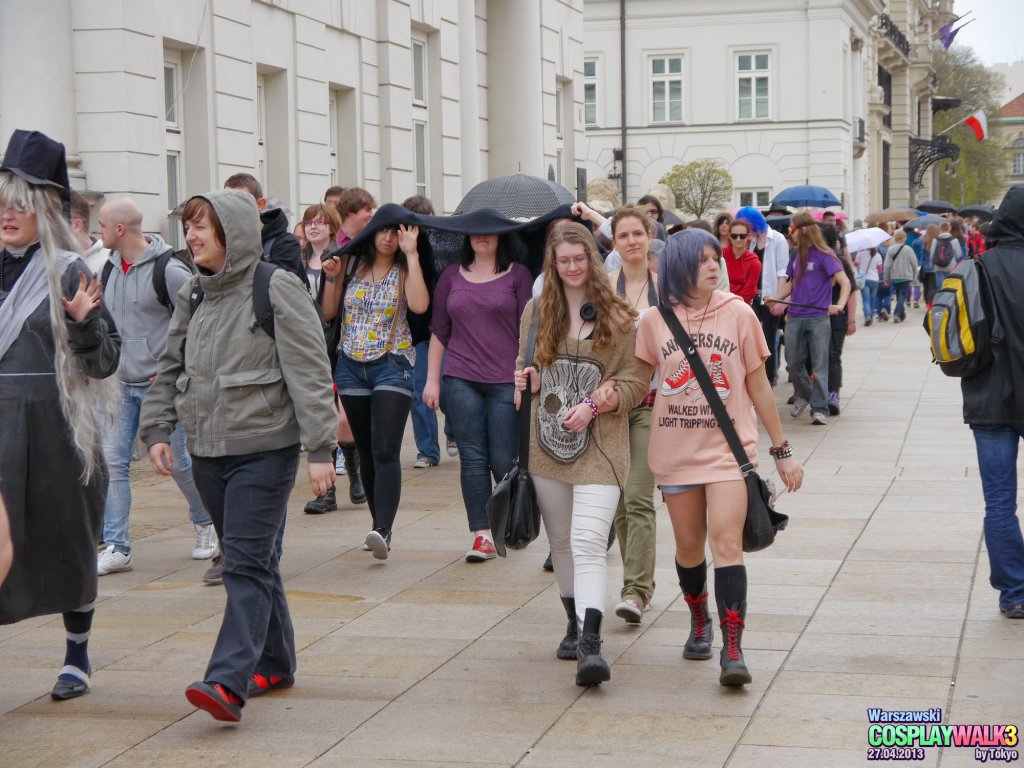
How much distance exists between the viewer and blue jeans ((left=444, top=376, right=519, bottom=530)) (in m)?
7.91

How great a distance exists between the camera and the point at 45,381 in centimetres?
543

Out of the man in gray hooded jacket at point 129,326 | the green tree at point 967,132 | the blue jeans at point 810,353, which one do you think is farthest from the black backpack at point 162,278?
the green tree at point 967,132

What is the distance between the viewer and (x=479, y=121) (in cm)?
2203

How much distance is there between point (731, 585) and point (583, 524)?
590 millimetres

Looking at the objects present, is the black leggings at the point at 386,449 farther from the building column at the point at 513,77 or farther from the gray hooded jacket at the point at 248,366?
the building column at the point at 513,77

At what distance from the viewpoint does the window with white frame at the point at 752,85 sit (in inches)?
1960

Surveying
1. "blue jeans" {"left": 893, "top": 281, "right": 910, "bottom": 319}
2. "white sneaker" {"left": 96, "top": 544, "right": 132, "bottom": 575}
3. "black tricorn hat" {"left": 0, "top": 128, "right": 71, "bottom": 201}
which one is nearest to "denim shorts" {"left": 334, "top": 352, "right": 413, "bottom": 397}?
"white sneaker" {"left": 96, "top": 544, "right": 132, "bottom": 575}

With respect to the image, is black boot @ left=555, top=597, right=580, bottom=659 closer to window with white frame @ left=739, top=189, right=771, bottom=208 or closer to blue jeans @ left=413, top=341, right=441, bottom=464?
blue jeans @ left=413, top=341, right=441, bottom=464

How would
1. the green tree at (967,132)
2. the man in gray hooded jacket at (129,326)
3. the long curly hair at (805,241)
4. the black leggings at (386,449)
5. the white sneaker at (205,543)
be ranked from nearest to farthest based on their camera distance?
the man in gray hooded jacket at (129,326), the black leggings at (386,449), the white sneaker at (205,543), the long curly hair at (805,241), the green tree at (967,132)

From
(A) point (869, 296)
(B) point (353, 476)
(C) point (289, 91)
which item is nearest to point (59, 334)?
(B) point (353, 476)

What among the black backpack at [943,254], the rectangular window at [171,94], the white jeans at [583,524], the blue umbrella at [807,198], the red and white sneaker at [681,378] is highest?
the rectangular window at [171,94]

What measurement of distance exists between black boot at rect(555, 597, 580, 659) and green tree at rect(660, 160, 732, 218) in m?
39.4

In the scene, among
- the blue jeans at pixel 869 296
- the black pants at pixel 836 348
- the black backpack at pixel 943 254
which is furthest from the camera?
the blue jeans at pixel 869 296

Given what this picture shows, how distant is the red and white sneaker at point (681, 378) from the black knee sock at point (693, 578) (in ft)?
2.34
